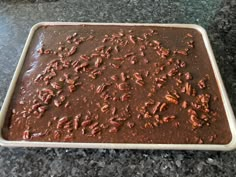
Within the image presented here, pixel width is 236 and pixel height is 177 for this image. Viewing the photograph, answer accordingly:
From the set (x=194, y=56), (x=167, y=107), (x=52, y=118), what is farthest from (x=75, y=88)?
(x=194, y=56)

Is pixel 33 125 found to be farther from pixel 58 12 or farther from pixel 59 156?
pixel 58 12

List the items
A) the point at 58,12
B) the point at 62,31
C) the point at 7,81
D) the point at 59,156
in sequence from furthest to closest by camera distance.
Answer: the point at 58,12 → the point at 62,31 → the point at 7,81 → the point at 59,156

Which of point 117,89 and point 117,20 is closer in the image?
point 117,89
